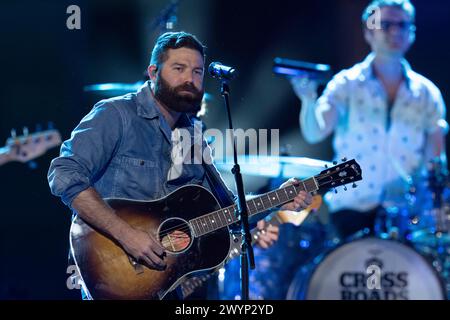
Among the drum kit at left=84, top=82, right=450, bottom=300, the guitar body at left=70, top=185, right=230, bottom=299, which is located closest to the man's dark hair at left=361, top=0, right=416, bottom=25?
the drum kit at left=84, top=82, right=450, bottom=300

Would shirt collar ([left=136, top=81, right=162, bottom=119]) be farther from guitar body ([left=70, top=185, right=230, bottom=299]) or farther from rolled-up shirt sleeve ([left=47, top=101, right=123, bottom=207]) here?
guitar body ([left=70, top=185, right=230, bottom=299])

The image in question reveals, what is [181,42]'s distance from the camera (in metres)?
3.83

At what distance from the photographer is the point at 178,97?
3787 mm

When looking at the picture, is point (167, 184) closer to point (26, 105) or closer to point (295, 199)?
point (295, 199)

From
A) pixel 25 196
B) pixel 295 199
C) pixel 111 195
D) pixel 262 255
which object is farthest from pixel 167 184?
pixel 25 196

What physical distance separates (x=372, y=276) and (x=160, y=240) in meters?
2.42

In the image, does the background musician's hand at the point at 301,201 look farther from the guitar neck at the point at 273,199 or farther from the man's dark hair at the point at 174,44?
the man's dark hair at the point at 174,44

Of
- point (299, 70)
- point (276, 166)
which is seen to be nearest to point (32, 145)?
point (276, 166)

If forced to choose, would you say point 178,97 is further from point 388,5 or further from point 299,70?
point 388,5

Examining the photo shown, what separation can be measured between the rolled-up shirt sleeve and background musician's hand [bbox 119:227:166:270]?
12.6 inches

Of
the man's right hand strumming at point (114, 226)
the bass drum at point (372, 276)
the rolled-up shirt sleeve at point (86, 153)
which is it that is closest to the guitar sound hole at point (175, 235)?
the man's right hand strumming at point (114, 226)

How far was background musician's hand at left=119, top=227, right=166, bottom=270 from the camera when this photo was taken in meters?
3.45

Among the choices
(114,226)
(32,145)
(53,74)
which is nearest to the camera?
(114,226)
